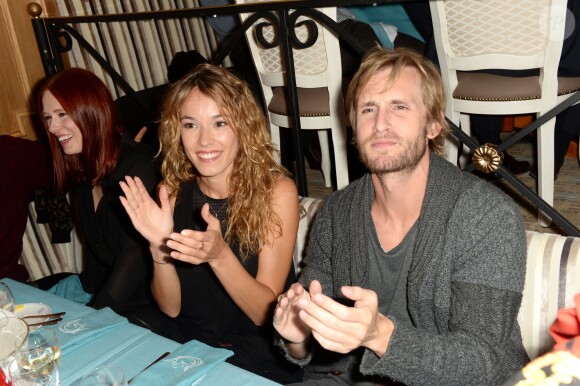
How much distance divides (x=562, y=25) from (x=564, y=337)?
6.53ft

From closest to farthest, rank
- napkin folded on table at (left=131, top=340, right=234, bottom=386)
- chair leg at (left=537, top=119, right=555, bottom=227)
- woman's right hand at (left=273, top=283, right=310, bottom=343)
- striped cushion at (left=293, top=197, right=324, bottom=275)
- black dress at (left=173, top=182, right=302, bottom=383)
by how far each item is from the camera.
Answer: napkin folded on table at (left=131, top=340, right=234, bottom=386) → woman's right hand at (left=273, top=283, right=310, bottom=343) → black dress at (left=173, top=182, right=302, bottom=383) → striped cushion at (left=293, top=197, right=324, bottom=275) → chair leg at (left=537, top=119, right=555, bottom=227)

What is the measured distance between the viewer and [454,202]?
1426mm

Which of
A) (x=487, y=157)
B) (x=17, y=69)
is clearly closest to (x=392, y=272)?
(x=487, y=157)

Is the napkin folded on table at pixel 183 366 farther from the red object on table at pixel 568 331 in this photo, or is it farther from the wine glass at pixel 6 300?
the red object on table at pixel 568 331

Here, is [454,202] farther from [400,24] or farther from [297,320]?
[400,24]

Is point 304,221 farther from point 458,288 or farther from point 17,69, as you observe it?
point 17,69

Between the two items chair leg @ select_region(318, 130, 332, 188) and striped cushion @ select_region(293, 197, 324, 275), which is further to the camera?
chair leg @ select_region(318, 130, 332, 188)

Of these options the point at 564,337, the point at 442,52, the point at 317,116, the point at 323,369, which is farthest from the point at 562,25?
the point at 564,337

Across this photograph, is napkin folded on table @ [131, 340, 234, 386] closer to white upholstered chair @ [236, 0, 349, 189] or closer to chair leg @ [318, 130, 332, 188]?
white upholstered chair @ [236, 0, 349, 189]

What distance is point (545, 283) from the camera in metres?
1.42

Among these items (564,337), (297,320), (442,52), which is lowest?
(297,320)

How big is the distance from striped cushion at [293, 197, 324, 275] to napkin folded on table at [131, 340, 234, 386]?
2.31ft

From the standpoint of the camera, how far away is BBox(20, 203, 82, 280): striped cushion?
9.64 feet

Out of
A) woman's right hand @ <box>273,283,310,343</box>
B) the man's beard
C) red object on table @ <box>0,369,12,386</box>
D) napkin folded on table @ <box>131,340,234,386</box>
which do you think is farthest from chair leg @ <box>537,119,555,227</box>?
red object on table @ <box>0,369,12,386</box>
